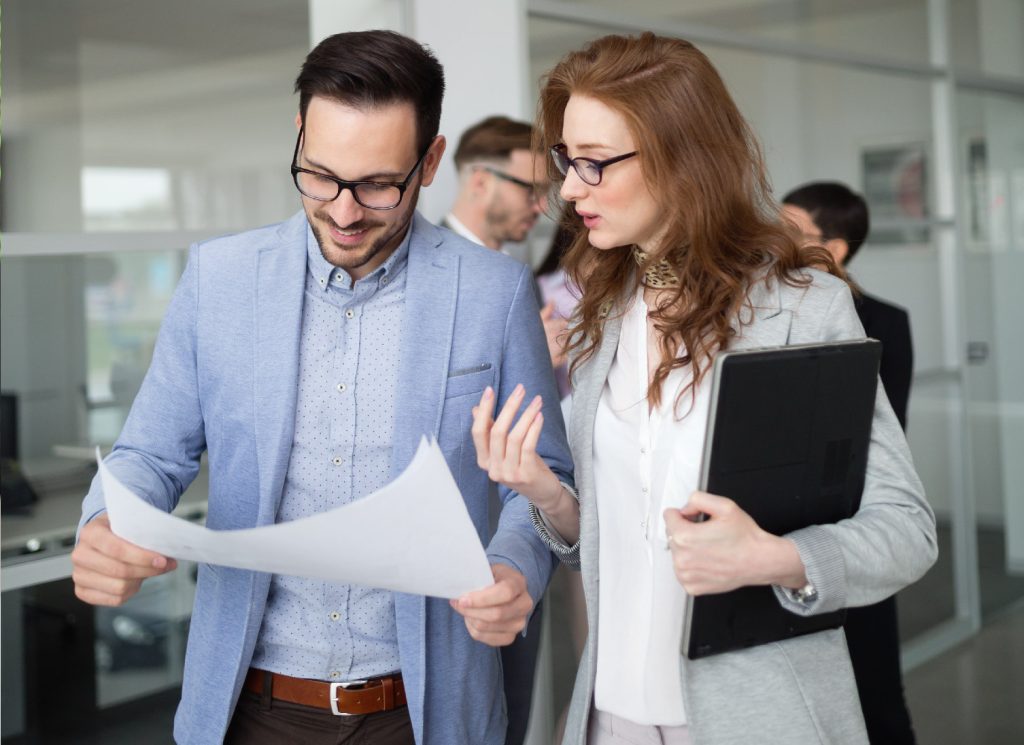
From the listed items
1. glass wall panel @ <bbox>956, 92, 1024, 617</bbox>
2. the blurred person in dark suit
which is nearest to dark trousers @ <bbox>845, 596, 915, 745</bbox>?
the blurred person in dark suit

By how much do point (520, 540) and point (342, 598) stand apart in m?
0.28

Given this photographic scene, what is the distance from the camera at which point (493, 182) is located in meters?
3.16

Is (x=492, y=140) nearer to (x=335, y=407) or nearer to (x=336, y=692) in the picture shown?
(x=335, y=407)

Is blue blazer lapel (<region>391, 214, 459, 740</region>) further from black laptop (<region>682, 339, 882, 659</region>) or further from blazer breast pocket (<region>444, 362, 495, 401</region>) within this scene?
black laptop (<region>682, 339, 882, 659</region>)

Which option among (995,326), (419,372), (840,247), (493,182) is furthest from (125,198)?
(995,326)

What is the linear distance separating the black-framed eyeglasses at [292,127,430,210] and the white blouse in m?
0.42

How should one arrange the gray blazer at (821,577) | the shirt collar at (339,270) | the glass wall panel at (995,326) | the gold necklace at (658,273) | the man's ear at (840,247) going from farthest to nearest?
the glass wall panel at (995,326)
the man's ear at (840,247)
the shirt collar at (339,270)
the gold necklace at (658,273)
the gray blazer at (821,577)

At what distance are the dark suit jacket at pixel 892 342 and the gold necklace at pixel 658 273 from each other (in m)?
1.52

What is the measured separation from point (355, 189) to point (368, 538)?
58 cm

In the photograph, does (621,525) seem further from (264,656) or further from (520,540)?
(264,656)

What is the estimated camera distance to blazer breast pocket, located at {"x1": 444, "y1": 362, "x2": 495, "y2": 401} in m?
1.72

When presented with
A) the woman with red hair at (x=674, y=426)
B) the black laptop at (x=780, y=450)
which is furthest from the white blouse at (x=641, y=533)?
the black laptop at (x=780, y=450)

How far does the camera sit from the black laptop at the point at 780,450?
53.0 inches

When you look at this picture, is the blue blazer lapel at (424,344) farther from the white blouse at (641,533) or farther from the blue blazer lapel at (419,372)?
the white blouse at (641,533)
